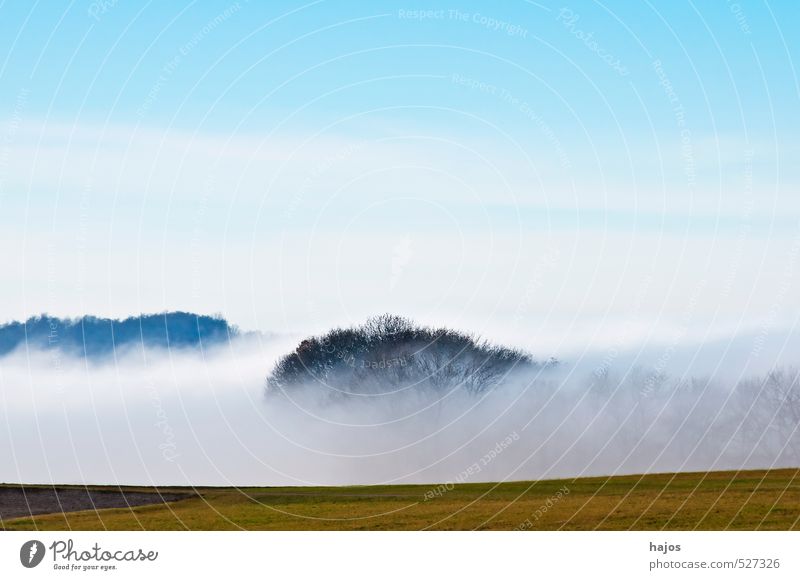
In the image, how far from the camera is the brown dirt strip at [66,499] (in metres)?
45.7

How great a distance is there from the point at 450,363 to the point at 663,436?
16025 millimetres

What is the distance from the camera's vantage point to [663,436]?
8069 centimetres

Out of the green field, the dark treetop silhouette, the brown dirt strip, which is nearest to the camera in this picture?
the green field

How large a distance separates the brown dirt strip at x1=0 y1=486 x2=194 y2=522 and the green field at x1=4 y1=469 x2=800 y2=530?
106cm

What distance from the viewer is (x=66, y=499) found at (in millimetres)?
48281

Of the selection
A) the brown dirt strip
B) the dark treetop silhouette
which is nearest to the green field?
the brown dirt strip

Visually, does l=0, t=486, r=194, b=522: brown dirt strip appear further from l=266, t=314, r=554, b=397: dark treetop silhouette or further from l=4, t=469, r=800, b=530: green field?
l=266, t=314, r=554, b=397: dark treetop silhouette

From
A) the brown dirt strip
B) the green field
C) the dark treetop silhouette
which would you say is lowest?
the green field

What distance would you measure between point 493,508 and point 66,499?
18.1 metres

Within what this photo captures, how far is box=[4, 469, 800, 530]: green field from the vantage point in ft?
138

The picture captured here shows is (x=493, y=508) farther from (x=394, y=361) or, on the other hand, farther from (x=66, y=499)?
(x=394, y=361)

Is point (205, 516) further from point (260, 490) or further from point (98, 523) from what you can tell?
point (260, 490)
